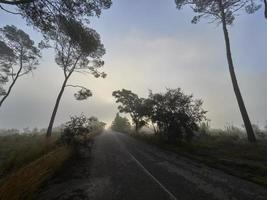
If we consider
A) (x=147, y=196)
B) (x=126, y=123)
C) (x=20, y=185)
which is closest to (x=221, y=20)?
(x=147, y=196)

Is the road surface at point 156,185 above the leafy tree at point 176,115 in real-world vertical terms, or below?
below

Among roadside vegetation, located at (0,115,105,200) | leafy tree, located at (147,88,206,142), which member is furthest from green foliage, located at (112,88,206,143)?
roadside vegetation, located at (0,115,105,200)

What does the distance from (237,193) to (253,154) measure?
6719mm

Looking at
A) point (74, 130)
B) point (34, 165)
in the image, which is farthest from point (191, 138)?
point (34, 165)

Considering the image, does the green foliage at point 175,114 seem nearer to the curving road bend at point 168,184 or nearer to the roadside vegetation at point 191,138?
the roadside vegetation at point 191,138

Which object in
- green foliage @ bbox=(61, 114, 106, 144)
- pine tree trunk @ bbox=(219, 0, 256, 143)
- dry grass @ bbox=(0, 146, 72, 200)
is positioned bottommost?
dry grass @ bbox=(0, 146, 72, 200)

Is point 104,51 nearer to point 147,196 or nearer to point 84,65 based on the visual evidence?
point 84,65

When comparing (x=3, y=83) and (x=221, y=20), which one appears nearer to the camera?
(x=221, y=20)

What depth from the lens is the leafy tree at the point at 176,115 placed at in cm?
1772

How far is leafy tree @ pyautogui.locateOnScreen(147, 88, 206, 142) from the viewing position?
1772 centimetres

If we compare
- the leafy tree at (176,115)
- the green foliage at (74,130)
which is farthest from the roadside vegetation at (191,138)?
the green foliage at (74,130)

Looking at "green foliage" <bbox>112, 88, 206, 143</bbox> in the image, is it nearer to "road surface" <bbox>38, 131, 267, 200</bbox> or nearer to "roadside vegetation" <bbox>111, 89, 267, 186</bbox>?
"roadside vegetation" <bbox>111, 89, 267, 186</bbox>

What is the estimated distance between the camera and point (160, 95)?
2052 centimetres

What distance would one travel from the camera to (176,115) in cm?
1816
